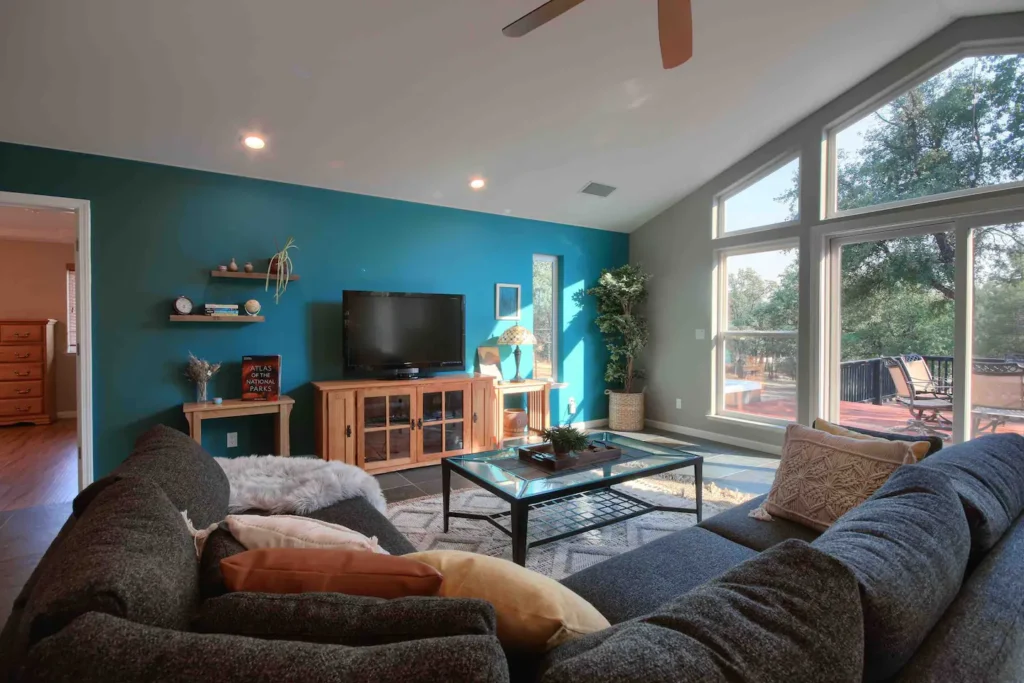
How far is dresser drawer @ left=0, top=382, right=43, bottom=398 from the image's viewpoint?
5.98m

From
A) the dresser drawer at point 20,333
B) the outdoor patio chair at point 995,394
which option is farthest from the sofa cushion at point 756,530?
the dresser drawer at point 20,333

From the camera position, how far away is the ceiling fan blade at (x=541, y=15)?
A: 1924 mm

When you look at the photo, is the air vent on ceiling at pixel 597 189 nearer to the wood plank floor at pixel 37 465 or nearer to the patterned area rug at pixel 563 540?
the patterned area rug at pixel 563 540

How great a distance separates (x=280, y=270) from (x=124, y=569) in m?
3.53

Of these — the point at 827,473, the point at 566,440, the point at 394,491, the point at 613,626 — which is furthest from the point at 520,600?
the point at 394,491

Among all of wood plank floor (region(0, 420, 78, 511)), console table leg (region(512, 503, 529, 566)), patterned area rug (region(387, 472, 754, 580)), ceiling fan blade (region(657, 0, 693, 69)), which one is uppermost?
ceiling fan blade (region(657, 0, 693, 69))

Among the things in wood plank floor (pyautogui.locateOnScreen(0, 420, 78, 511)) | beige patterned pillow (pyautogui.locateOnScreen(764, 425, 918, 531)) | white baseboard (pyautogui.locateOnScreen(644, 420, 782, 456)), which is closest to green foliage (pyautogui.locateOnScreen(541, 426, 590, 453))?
beige patterned pillow (pyautogui.locateOnScreen(764, 425, 918, 531))

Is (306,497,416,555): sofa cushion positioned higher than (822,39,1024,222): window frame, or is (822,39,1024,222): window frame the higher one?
(822,39,1024,222): window frame

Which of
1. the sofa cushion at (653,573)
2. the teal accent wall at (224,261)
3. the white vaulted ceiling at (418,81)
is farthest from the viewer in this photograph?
the teal accent wall at (224,261)

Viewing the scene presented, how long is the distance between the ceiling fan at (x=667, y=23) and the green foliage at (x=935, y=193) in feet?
9.59

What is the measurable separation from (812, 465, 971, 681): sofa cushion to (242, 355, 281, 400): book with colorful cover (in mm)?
3816

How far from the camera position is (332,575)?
0.92m

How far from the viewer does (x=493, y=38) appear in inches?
117

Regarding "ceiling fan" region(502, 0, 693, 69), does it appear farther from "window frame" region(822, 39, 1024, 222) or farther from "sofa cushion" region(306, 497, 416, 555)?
"window frame" region(822, 39, 1024, 222)
